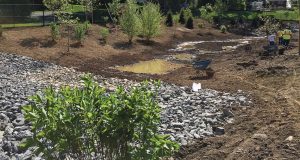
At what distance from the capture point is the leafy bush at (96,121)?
17.8ft

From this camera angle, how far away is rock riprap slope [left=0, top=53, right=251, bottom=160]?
1107 cm

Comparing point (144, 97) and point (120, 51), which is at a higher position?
point (144, 97)

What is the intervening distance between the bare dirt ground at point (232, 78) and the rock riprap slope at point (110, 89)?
543 millimetres

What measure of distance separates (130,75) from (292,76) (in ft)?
25.2

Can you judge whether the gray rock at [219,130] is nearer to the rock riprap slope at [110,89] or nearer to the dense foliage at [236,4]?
the rock riprap slope at [110,89]

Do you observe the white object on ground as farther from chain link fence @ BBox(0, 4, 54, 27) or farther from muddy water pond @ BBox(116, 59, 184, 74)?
chain link fence @ BBox(0, 4, 54, 27)

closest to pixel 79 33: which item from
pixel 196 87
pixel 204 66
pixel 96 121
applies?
pixel 204 66

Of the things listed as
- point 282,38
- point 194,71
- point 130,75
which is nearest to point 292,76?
point 194,71

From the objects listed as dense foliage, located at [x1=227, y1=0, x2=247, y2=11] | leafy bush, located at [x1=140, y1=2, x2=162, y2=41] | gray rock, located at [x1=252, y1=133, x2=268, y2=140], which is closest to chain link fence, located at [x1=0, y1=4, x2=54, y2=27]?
leafy bush, located at [x1=140, y1=2, x2=162, y2=41]

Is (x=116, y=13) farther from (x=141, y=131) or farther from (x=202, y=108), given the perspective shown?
(x=141, y=131)

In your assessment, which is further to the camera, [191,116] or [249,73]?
[249,73]

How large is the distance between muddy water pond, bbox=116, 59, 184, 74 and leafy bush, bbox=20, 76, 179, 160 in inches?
763

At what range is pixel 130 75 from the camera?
883 inches

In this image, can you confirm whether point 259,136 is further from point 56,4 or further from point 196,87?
point 56,4
